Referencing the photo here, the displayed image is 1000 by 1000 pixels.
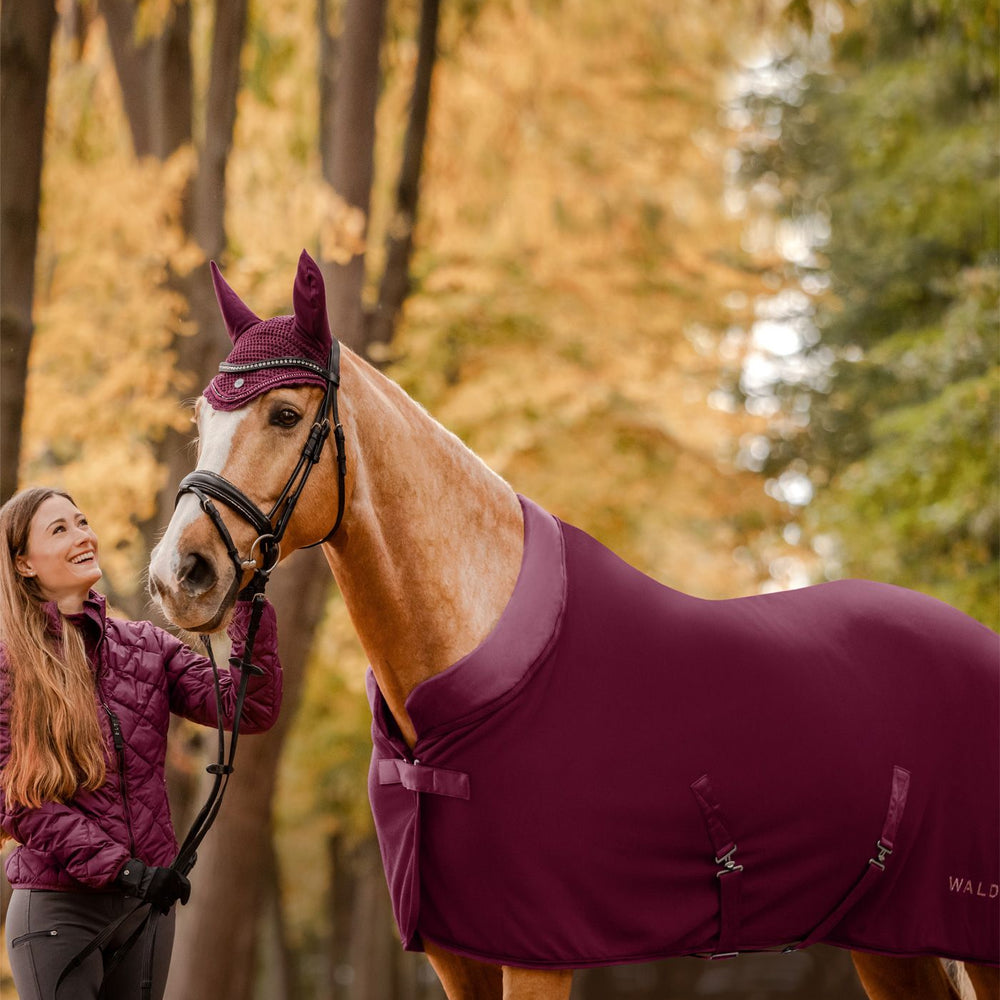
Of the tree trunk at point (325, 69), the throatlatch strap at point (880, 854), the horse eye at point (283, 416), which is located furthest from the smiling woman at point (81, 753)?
the tree trunk at point (325, 69)

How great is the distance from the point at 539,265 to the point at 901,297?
3772 millimetres

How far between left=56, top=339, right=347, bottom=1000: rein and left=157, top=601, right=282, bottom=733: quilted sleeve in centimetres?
4

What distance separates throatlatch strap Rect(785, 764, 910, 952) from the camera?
10.6 ft

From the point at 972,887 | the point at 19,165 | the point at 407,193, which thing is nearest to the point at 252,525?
the point at 972,887

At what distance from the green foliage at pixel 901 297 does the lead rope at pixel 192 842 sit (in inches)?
269

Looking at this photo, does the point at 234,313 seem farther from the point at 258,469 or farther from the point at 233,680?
the point at 233,680

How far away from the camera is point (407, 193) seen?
7.30m

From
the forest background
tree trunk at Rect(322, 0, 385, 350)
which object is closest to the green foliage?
the forest background

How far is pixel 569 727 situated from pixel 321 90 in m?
5.81

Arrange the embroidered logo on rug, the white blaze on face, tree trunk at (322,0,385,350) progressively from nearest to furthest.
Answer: the white blaze on face < the embroidered logo on rug < tree trunk at (322,0,385,350)

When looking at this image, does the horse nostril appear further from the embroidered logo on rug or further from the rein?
the embroidered logo on rug

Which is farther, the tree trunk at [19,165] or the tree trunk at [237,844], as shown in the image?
the tree trunk at [237,844]

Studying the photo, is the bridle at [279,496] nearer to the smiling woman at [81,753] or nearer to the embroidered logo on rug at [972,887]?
the smiling woman at [81,753]

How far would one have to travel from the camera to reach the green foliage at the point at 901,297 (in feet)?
30.5
